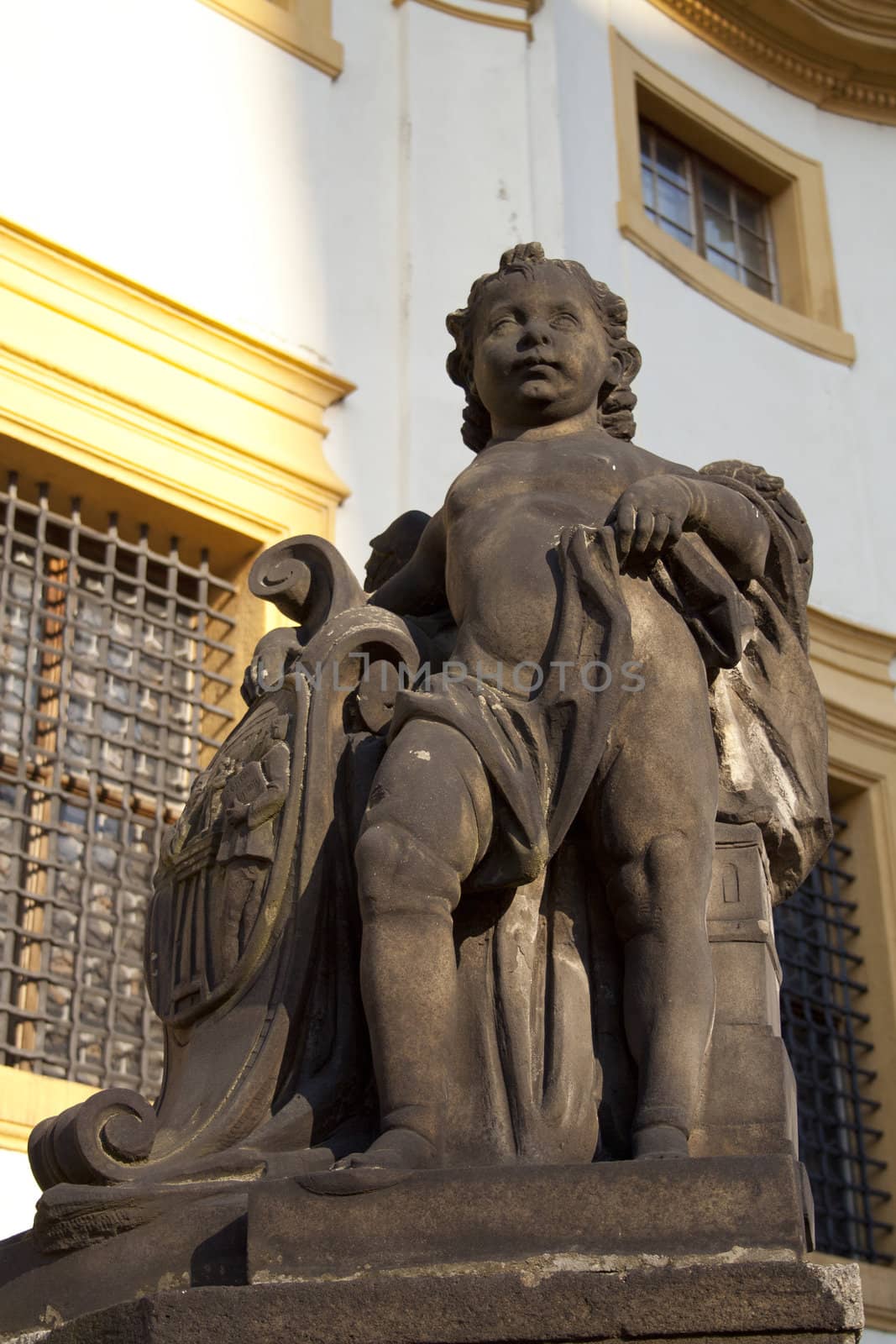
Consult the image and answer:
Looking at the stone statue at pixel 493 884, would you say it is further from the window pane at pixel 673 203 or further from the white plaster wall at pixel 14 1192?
the window pane at pixel 673 203

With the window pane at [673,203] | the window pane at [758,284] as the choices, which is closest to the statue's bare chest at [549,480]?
the window pane at [673,203]

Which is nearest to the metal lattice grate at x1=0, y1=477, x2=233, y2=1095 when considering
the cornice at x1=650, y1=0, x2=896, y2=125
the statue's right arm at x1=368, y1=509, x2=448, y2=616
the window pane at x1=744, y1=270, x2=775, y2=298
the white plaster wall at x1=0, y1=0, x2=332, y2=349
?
the white plaster wall at x1=0, y1=0, x2=332, y2=349

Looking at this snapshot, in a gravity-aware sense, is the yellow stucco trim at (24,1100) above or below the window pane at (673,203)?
below

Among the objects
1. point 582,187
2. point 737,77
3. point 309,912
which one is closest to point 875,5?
point 737,77

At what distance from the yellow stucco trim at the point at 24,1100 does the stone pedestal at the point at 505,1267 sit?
3.33m

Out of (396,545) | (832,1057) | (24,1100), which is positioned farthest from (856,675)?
(396,545)

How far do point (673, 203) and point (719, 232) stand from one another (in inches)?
14.5

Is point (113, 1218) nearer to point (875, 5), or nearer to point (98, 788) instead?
point (98, 788)

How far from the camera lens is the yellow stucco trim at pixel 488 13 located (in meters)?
9.35

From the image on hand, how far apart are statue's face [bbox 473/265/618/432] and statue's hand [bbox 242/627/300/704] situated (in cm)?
58

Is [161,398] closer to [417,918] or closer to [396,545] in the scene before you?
[396,545]

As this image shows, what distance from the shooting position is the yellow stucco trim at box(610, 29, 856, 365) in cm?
1002

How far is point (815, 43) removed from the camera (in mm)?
11328

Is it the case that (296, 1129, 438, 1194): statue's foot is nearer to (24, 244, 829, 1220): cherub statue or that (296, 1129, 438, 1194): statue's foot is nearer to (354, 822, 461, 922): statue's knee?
(24, 244, 829, 1220): cherub statue
